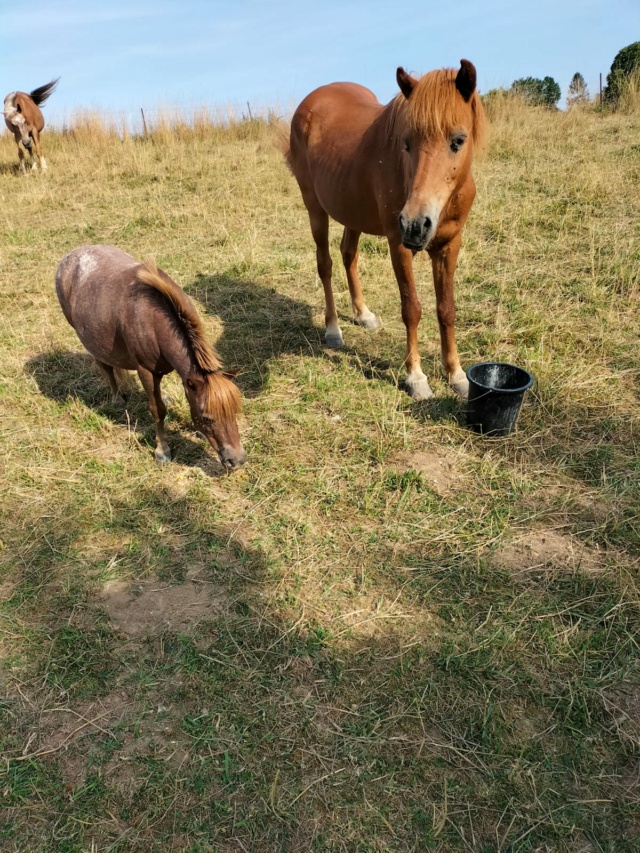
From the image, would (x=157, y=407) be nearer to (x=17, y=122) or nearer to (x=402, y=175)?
(x=402, y=175)

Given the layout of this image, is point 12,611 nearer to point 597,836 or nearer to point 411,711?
point 411,711

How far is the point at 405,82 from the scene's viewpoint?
3068 millimetres

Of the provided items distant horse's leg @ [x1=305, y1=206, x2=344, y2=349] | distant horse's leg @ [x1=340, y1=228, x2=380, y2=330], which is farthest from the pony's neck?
distant horse's leg @ [x1=340, y1=228, x2=380, y2=330]

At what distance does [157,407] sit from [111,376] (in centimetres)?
94

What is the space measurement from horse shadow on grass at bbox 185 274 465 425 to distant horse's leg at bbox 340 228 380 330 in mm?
204

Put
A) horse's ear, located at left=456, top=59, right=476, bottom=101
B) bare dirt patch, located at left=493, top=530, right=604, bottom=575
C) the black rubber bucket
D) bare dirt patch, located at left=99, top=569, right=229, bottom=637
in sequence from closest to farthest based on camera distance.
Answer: bare dirt patch, located at left=99, top=569, right=229, bottom=637 → bare dirt patch, located at left=493, top=530, right=604, bottom=575 → horse's ear, located at left=456, top=59, right=476, bottom=101 → the black rubber bucket

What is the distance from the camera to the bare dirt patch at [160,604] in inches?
98.5

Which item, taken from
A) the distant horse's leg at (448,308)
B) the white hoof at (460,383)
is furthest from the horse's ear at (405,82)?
the white hoof at (460,383)

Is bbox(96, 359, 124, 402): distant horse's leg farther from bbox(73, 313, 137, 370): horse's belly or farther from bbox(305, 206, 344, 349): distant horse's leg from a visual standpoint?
bbox(305, 206, 344, 349): distant horse's leg

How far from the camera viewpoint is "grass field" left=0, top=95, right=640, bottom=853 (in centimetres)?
184

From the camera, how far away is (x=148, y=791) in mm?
1889

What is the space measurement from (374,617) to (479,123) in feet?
9.19

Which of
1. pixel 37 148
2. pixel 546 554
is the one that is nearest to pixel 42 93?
pixel 37 148

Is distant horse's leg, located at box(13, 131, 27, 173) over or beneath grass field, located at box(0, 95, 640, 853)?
over
